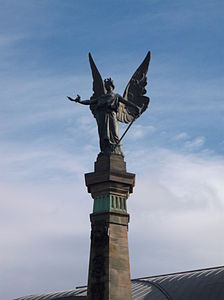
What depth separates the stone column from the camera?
25703 millimetres

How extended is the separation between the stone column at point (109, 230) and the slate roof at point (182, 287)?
42.6ft

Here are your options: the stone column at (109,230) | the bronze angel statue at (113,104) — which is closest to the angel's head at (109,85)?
the bronze angel statue at (113,104)

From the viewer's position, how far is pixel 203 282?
40.3m

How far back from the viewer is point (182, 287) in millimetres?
40906

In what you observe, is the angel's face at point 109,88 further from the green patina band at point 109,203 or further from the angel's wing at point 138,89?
the green patina band at point 109,203

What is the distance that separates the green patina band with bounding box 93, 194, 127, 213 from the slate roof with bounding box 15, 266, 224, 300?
1290 cm

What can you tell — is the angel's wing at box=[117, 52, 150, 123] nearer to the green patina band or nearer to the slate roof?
the green patina band

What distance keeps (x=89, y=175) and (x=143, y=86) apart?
5.67 metres

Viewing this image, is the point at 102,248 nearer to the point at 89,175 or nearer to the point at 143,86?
the point at 89,175

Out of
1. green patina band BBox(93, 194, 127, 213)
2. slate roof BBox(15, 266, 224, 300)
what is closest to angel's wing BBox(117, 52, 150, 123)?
green patina band BBox(93, 194, 127, 213)

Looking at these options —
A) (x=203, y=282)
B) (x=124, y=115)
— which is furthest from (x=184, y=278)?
(x=124, y=115)

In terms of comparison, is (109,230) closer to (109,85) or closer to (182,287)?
(109,85)

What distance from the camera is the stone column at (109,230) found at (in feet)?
84.3

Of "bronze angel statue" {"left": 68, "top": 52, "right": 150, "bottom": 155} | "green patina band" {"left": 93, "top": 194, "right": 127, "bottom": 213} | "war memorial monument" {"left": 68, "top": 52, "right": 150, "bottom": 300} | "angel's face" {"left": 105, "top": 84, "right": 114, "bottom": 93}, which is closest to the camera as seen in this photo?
"war memorial monument" {"left": 68, "top": 52, "right": 150, "bottom": 300}
